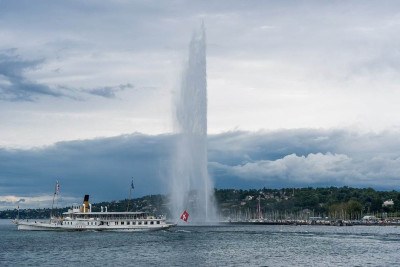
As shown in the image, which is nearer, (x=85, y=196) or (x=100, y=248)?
(x=100, y=248)

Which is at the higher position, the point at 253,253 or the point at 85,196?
the point at 85,196

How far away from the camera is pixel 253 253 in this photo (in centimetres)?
9869

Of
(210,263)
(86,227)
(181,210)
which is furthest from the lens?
(181,210)

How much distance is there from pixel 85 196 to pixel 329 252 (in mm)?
77833

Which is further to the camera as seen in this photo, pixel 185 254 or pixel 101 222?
pixel 101 222

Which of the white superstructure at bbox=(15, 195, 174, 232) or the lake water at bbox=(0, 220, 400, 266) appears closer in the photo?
the lake water at bbox=(0, 220, 400, 266)

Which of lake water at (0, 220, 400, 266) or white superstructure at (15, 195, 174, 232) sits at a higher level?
white superstructure at (15, 195, 174, 232)

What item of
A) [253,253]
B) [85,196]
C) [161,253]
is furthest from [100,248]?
[85,196]

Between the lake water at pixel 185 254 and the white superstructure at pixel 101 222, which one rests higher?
the white superstructure at pixel 101 222

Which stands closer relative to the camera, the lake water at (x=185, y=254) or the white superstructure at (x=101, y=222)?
the lake water at (x=185, y=254)

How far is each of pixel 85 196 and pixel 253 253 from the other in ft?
241

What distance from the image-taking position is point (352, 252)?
102312 mm

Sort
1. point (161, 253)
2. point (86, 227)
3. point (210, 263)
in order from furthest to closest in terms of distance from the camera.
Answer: point (86, 227) < point (161, 253) < point (210, 263)

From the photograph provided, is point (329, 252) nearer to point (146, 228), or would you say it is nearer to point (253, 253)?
point (253, 253)
